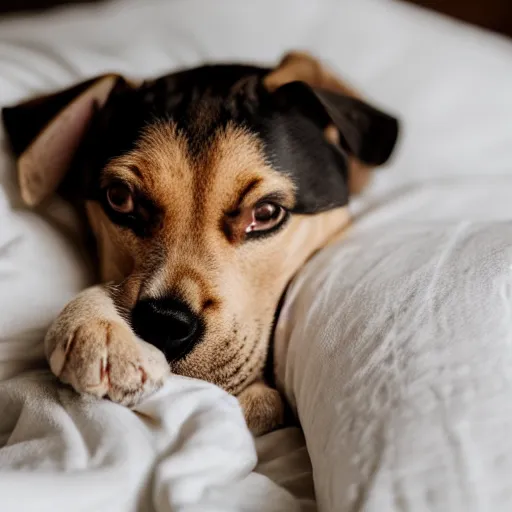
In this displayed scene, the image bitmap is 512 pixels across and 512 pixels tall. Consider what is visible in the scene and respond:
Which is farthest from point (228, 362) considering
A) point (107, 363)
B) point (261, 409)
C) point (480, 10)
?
point (480, 10)

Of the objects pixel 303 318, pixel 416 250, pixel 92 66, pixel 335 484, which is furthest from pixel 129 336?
pixel 92 66

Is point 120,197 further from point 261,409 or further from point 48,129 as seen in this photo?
point 261,409

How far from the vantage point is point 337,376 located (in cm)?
112

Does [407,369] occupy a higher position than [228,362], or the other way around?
[407,369]

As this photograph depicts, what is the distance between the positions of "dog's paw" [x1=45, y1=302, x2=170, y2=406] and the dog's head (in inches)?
4.2

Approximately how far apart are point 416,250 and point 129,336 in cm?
57

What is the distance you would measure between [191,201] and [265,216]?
0.55ft

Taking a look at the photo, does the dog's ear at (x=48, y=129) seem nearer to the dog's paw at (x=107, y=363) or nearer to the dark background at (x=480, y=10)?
the dog's paw at (x=107, y=363)

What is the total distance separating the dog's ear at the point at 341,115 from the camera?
155cm

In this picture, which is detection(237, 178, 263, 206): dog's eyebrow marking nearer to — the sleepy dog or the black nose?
the sleepy dog

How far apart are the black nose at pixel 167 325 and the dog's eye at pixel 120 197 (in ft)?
0.84

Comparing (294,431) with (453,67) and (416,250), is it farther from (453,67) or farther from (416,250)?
(453,67)

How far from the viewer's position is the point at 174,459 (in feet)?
3.32

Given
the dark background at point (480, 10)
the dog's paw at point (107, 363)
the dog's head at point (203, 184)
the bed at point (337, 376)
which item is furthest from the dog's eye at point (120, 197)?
the dark background at point (480, 10)
